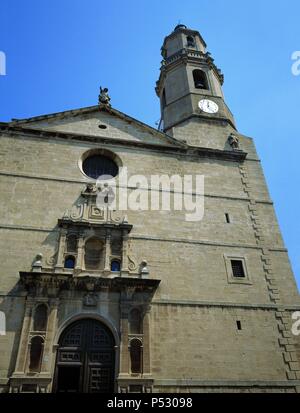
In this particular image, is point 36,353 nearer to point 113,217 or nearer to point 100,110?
point 113,217

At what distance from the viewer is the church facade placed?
35.4 feet

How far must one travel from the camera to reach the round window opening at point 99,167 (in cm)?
1533

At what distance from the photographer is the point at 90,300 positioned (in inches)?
455

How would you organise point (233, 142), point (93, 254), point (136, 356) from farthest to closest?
point (233, 142) < point (93, 254) < point (136, 356)

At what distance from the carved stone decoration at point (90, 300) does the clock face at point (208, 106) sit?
1178 cm

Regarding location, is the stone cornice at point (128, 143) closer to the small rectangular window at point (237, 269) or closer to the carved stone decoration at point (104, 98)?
the carved stone decoration at point (104, 98)

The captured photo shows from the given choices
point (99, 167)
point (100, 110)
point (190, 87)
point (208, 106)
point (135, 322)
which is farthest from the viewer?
point (190, 87)

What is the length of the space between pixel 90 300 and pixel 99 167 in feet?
20.1

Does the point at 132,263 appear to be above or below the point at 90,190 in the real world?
below

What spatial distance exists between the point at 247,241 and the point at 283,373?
15.7 feet

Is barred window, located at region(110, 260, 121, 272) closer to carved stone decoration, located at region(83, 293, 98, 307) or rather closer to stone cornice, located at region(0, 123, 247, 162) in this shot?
carved stone decoration, located at region(83, 293, 98, 307)

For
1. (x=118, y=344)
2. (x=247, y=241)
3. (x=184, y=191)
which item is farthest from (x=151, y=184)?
(x=118, y=344)

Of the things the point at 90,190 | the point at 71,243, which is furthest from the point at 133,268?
the point at 90,190
